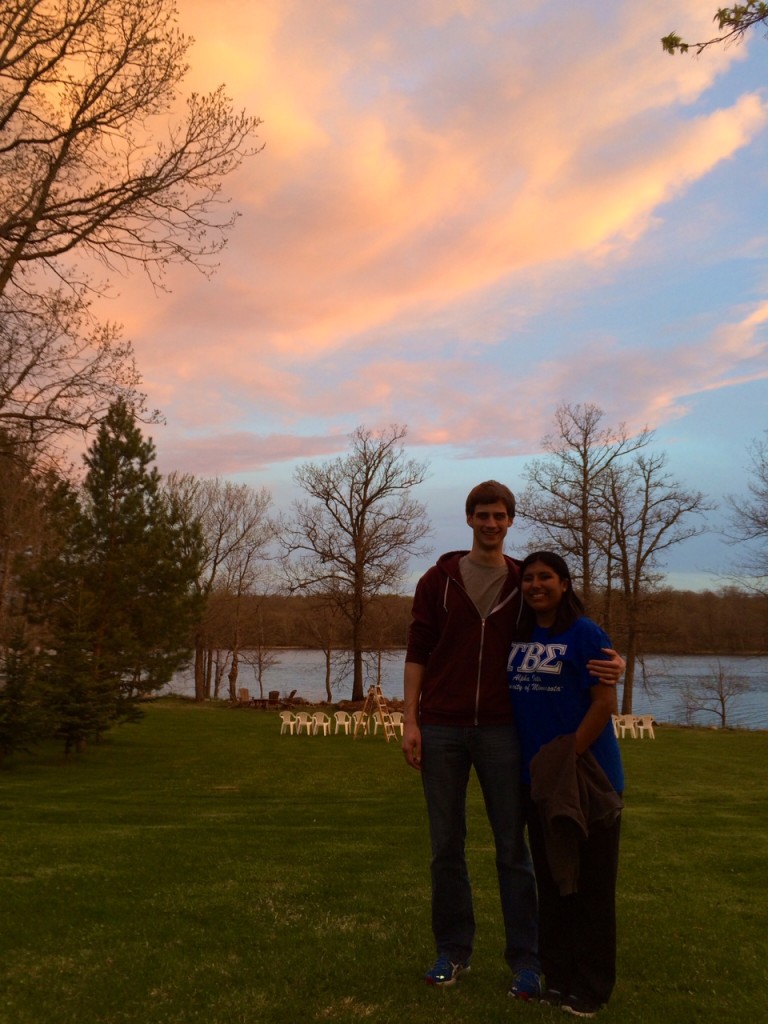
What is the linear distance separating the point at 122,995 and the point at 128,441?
16.1 metres

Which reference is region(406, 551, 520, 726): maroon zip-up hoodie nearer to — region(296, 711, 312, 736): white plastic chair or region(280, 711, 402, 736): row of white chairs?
region(280, 711, 402, 736): row of white chairs

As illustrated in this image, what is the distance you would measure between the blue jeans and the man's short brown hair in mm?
956

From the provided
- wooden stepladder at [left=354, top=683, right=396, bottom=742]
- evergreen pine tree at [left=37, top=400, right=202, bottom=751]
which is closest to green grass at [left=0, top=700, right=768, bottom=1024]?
evergreen pine tree at [left=37, top=400, right=202, bottom=751]

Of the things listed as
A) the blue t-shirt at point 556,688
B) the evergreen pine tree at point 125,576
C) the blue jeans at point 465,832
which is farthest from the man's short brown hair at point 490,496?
the evergreen pine tree at point 125,576

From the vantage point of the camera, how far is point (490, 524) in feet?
11.7

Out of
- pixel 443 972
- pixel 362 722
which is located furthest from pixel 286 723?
pixel 443 972

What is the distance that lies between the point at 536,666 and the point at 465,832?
0.81 meters

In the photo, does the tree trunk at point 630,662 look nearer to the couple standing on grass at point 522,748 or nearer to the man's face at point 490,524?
the couple standing on grass at point 522,748

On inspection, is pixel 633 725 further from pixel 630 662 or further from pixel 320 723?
pixel 630 662

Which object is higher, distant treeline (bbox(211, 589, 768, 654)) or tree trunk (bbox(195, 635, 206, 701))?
distant treeline (bbox(211, 589, 768, 654))

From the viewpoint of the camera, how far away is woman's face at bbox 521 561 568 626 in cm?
333

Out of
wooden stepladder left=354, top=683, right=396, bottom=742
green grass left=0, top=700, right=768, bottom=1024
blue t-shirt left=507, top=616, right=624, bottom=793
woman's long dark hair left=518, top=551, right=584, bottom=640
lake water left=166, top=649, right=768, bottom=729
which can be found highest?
woman's long dark hair left=518, top=551, right=584, bottom=640

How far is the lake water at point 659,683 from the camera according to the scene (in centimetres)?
3694

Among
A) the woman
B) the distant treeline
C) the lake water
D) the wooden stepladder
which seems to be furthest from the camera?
the lake water
